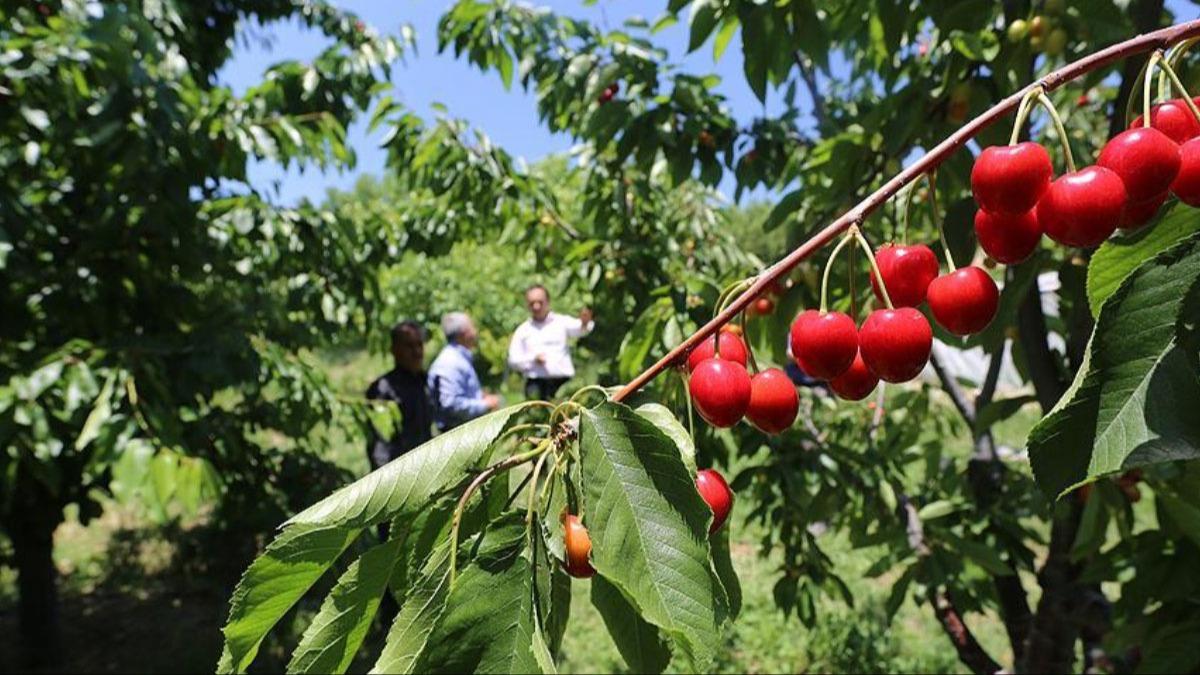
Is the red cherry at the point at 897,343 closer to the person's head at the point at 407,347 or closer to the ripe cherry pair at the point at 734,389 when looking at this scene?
the ripe cherry pair at the point at 734,389

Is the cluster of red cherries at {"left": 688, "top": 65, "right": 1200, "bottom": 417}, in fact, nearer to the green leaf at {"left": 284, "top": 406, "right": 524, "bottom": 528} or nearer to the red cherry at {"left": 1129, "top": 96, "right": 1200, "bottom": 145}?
the red cherry at {"left": 1129, "top": 96, "right": 1200, "bottom": 145}

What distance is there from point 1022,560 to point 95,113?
10.9ft

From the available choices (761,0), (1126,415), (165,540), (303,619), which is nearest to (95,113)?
(761,0)

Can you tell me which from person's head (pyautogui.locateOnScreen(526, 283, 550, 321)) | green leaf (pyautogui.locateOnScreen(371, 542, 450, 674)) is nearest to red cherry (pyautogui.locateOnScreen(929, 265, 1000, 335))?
green leaf (pyautogui.locateOnScreen(371, 542, 450, 674))

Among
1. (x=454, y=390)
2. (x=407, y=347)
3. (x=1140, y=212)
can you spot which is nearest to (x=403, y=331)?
(x=407, y=347)

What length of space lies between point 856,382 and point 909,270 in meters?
0.12

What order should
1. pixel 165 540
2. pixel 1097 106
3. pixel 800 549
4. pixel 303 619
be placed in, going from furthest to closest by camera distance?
pixel 165 540 < pixel 303 619 < pixel 1097 106 < pixel 800 549

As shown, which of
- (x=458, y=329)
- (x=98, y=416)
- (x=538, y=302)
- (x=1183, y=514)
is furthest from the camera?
(x=538, y=302)

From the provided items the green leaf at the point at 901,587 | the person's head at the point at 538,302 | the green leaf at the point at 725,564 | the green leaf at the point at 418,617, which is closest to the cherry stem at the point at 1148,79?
the green leaf at the point at 725,564

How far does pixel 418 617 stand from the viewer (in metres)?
0.59

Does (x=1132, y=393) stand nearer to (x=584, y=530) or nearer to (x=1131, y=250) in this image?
(x=1131, y=250)

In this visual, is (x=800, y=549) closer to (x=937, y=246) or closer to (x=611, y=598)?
(x=937, y=246)

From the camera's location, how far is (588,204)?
3.30 meters

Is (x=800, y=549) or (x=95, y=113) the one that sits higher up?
(x=95, y=113)
